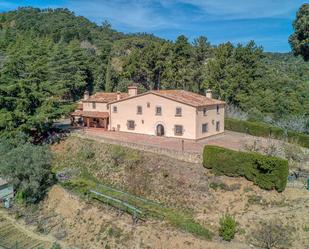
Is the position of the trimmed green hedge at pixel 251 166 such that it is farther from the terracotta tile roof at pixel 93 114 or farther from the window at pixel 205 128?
the terracotta tile roof at pixel 93 114

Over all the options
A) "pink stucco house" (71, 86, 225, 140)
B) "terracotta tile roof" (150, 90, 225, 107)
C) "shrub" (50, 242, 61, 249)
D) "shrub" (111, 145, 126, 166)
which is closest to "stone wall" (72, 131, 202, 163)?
"shrub" (111, 145, 126, 166)

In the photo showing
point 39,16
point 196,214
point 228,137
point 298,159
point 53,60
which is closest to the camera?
point 196,214

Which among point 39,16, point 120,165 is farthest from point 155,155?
point 39,16

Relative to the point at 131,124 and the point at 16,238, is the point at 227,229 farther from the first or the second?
the point at 131,124

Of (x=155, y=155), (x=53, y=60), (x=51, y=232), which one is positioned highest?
(x=53, y=60)

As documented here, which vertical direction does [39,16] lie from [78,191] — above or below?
above

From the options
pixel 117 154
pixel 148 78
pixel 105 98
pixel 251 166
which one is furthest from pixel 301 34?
pixel 148 78

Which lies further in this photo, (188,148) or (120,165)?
(188,148)

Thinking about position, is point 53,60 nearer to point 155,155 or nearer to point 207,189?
→ point 155,155
